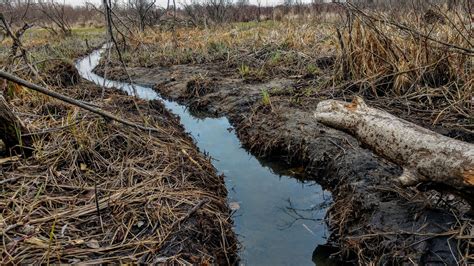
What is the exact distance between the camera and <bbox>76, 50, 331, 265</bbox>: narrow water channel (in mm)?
2787

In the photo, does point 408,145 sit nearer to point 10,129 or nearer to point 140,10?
point 10,129

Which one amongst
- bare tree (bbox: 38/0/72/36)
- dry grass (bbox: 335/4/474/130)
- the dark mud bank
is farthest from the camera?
bare tree (bbox: 38/0/72/36)

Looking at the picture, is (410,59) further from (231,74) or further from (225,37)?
(225,37)

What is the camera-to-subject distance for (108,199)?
2615mm

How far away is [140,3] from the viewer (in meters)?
13.0

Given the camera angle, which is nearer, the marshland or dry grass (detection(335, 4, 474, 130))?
the marshland

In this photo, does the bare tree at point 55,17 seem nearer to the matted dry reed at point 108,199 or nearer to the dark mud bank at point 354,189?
the dark mud bank at point 354,189

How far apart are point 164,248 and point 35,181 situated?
3.67 ft

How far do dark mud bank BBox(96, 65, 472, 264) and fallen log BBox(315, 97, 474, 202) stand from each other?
21 cm

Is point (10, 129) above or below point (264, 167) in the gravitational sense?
above

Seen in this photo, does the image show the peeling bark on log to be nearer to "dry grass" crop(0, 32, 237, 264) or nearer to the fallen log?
"dry grass" crop(0, 32, 237, 264)

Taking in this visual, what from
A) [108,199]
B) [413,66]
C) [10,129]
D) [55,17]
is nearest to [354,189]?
[108,199]

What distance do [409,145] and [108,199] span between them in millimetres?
1848

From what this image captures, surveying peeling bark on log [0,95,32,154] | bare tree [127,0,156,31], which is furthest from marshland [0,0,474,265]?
bare tree [127,0,156,31]
